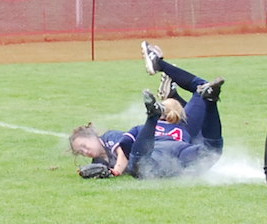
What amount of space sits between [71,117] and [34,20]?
63.2ft

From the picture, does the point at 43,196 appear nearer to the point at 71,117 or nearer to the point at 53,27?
the point at 71,117

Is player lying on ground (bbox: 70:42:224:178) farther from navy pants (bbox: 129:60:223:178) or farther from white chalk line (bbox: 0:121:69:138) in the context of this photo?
white chalk line (bbox: 0:121:69:138)

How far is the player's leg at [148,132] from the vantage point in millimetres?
6969

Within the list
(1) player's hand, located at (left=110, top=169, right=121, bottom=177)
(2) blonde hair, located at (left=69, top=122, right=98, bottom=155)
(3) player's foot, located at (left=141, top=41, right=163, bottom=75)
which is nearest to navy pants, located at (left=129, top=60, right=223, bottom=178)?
(1) player's hand, located at (left=110, top=169, right=121, bottom=177)

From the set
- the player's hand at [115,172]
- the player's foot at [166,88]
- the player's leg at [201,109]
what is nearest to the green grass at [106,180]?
the player's hand at [115,172]

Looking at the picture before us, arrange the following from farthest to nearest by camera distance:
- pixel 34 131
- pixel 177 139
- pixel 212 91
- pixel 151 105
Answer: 1. pixel 34 131
2. pixel 177 139
3. pixel 212 91
4. pixel 151 105

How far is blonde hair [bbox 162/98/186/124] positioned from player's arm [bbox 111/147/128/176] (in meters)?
0.46

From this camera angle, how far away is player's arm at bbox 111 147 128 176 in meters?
7.21

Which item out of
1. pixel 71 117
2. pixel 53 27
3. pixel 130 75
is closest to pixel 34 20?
pixel 53 27

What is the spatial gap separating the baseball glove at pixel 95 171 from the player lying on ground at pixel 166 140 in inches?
3.9

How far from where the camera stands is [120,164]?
7.24 m

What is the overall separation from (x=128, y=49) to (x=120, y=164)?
698 inches

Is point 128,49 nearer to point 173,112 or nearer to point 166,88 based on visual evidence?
point 166,88

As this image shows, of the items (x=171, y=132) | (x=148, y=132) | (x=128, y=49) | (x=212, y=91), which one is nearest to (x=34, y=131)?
(x=171, y=132)
